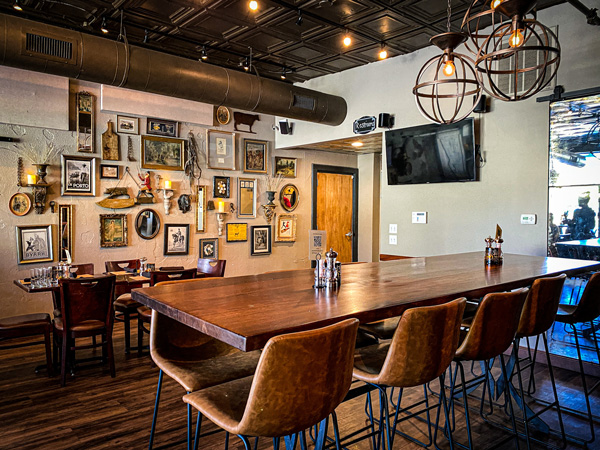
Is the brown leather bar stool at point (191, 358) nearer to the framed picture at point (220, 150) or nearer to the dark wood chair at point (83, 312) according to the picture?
the dark wood chair at point (83, 312)

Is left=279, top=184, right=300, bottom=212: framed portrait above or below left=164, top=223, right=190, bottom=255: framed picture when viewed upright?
above

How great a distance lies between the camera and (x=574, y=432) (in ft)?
8.66

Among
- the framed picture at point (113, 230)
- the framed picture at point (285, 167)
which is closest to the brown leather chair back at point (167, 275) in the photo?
the framed picture at point (113, 230)

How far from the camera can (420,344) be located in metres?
1.75

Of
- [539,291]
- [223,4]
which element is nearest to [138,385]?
[539,291]

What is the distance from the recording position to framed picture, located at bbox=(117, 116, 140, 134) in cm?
514

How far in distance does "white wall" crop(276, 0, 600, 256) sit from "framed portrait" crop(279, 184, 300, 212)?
138 cm

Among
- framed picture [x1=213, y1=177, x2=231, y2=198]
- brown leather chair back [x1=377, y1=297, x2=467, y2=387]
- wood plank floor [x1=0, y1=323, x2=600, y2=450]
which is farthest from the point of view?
framed picture [x1=213, y1=177, x2=231, y2=198]

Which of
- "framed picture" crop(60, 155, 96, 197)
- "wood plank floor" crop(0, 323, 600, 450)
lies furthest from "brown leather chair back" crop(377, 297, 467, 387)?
Result: "framed picture" crop(60, 155, 96, 197)

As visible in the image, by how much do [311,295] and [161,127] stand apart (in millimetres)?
4167

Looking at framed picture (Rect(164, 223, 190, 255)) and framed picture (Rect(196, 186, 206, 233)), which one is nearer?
framed picture (Rect(164, 223, 190, 255))

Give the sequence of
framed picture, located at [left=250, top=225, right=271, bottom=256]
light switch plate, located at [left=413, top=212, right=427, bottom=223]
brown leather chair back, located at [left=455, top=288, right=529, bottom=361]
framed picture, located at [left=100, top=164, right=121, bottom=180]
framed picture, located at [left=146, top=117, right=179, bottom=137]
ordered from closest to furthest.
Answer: brown leather chair back, located at [left=455, top=288, right=529, bottom=361] < light switch plate, located at [left=413, top=212, right=427, bottom=223] < framed picture, located at [left=100, top=164, right=121, bottom=180] < framed picture, located at [left=146, top=117, right=179, bottom=137] < framed picture, located at [left=250, top=225, right=271, bottom=256]

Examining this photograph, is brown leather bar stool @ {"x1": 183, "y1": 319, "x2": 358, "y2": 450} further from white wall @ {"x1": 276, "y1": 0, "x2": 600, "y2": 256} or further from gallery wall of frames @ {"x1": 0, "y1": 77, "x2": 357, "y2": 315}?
gallery wall of frames @ {"x1": 0, "y1": 77, "x2": 357, "y2": 315}

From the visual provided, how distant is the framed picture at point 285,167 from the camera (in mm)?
6551
